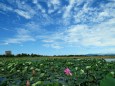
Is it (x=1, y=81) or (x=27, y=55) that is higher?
(x=27, y=55)

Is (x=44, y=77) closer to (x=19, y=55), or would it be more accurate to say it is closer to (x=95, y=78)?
(x=95, y=78)

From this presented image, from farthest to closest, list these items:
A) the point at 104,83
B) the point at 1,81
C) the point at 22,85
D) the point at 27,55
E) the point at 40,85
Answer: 1. the point at 27,55
2. the point at 22,85
3. the point at 1,81
4. the point at 40,85
5. the point at 104,83

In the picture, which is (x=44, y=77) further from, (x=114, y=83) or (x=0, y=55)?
(x=0, y=55)

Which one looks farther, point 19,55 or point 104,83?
point 19,55

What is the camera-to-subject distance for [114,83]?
39.5 inches

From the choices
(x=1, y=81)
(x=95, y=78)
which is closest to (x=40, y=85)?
(x=1, y=81)

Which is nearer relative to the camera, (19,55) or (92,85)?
(92,85)

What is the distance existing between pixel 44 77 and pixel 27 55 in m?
46.5

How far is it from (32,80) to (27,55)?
47458mm

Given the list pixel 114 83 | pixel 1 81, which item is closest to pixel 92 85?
pixel 1 81

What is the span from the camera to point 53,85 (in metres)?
1.73

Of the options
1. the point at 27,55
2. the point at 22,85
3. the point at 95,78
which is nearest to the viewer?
the point at 22,85

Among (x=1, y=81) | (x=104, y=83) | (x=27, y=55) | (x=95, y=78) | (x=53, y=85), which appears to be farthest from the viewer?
(x=27, y=55)

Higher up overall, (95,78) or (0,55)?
(0,55)
